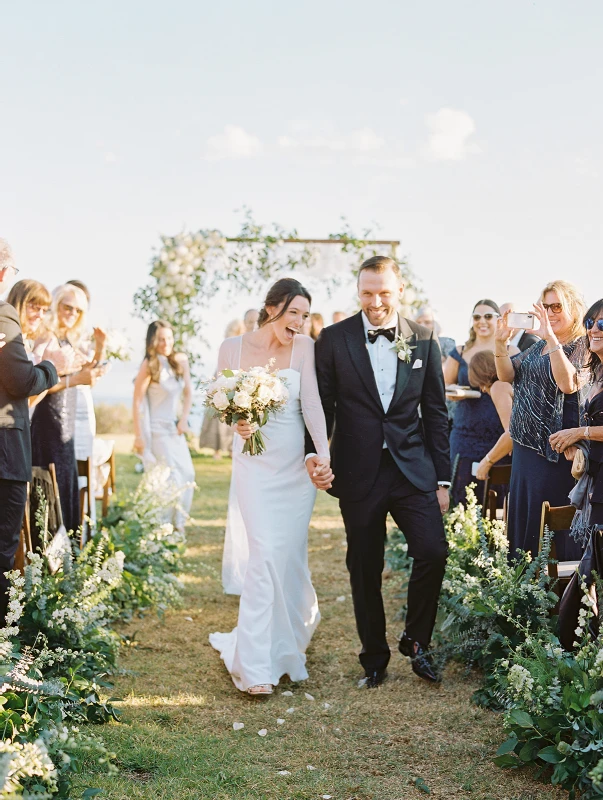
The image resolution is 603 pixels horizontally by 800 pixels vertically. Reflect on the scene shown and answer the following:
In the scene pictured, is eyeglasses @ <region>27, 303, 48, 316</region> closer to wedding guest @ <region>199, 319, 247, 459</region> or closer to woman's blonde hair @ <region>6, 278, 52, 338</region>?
woman's blonde hair @ <region>6, 278, 52, 338</region>

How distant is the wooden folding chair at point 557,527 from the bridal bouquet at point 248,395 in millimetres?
1600

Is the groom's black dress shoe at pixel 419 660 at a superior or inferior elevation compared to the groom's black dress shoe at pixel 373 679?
superior

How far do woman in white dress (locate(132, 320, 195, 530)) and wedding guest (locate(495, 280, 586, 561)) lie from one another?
14.4 ft

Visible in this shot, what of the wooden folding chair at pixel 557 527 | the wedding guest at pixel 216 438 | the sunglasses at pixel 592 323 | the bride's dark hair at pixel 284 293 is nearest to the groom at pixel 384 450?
the bride's dark hair at pixel 284 293

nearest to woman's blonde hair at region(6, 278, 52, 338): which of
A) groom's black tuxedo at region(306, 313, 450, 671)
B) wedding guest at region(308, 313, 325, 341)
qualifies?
groom's black tuxedo at region(306, 313, 450, 671)

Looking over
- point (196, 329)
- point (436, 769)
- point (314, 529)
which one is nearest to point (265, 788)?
point (436, 769)

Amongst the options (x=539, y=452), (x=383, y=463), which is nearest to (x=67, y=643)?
(x=383, y=463)

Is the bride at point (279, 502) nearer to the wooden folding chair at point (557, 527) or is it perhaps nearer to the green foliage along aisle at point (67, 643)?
the green foliage along aisle at point (67, 643)

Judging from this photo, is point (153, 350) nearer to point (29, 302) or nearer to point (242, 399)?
point (29, 302)

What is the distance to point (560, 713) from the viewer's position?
3.42 m

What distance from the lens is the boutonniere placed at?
4.95m

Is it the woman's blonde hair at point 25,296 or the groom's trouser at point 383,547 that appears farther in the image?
the woman's blonde hair at point 25,296

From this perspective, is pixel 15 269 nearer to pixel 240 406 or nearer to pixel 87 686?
pixel 240 406

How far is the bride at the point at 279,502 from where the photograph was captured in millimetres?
5051
